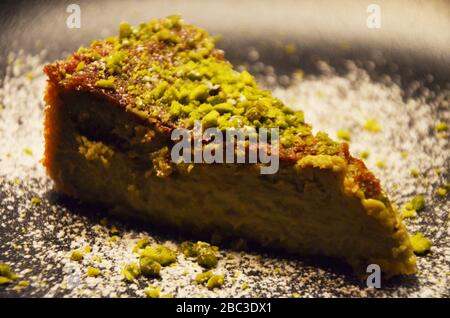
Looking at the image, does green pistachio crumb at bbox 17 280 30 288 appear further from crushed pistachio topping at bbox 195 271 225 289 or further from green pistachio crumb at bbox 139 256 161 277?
crushed pistachio topping at bbox 195 271 225 289

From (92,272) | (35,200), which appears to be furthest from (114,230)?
(35,200)

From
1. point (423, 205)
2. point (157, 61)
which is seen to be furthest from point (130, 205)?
point (423, 205)

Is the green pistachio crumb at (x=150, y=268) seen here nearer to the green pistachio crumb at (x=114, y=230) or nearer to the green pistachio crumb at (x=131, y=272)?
the green pistachio crumb at (x=131, y=272)

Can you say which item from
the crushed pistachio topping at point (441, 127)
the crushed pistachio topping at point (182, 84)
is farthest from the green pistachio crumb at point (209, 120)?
the crushed pistachio topping at point (441, 127)

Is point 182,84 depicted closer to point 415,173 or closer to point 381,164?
point 381,164

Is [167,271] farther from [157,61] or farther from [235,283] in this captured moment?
[157,61]

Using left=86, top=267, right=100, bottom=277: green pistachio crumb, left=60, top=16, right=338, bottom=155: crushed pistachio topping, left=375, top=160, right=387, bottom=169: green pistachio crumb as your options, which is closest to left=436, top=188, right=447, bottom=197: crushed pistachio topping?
left=375, top=160, right=387, bottom=169: green pistachio crumb
